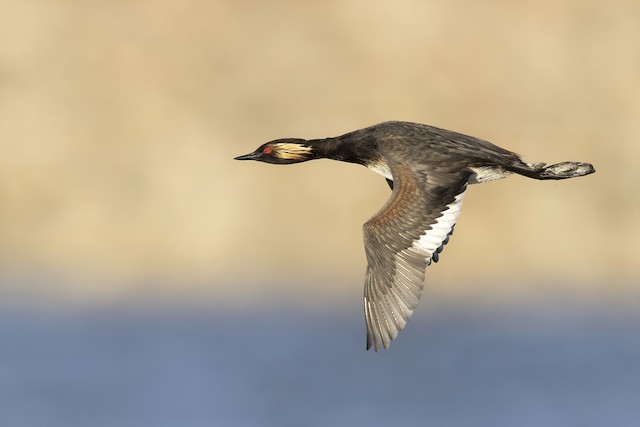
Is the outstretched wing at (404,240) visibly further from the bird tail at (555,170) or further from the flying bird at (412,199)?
the bird tail at (555,170)

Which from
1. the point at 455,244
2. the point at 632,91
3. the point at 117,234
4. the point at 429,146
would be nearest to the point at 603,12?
the point at 632,91

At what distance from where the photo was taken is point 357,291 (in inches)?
1000

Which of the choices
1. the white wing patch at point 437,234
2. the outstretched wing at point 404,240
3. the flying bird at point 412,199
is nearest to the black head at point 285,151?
the flying bird at point 412,199

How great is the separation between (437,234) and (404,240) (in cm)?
29

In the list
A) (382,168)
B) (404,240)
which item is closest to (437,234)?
(404,240)

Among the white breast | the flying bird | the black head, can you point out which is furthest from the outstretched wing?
the black head

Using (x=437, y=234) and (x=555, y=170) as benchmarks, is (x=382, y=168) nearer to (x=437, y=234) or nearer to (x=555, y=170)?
(x=437, y=234)

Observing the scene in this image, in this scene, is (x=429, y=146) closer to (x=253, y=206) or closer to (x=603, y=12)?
(x=253, y=206)

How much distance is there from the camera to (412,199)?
14359mm

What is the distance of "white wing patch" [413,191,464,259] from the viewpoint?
14.2 m

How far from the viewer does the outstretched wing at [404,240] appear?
14.0 m

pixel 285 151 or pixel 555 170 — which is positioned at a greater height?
pixel 285 151

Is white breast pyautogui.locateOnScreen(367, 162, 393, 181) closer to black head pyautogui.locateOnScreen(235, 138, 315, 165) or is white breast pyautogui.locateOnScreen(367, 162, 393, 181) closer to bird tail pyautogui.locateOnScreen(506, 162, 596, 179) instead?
black head pyautogui.locateOnScreen(235, 138, 315, 165)

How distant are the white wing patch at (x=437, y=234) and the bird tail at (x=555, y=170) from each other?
827 millimetres
